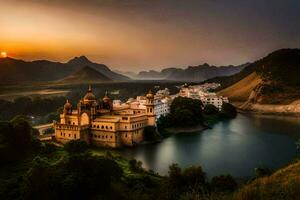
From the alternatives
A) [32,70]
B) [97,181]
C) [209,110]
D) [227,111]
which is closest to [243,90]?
[227,111]

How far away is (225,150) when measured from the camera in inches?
661

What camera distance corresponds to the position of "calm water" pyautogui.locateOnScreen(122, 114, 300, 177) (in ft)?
46.0

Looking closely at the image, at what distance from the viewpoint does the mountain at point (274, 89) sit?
34688mm

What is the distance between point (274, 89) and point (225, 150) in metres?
24.2

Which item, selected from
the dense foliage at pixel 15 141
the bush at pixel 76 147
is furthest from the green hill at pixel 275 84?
the dense foliage at pixel 15 141

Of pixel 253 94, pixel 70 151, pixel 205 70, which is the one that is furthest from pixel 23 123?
pixel 205 70

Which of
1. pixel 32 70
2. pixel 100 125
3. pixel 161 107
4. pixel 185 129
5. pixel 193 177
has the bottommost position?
pixel 185 129

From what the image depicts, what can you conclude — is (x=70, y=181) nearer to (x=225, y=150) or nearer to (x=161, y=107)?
(x=225, y=150)

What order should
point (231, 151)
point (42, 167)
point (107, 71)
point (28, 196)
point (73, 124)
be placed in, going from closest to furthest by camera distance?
point (28, 196) < point (42, 167) < point (231, 151) < point (73, 124) < point (107, 71)

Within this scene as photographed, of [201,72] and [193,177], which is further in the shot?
[201,72]

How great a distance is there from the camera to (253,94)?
3969 cm

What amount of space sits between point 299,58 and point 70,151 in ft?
154

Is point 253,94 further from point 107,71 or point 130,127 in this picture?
point 107,71

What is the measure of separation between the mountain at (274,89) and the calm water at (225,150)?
11850 mm
